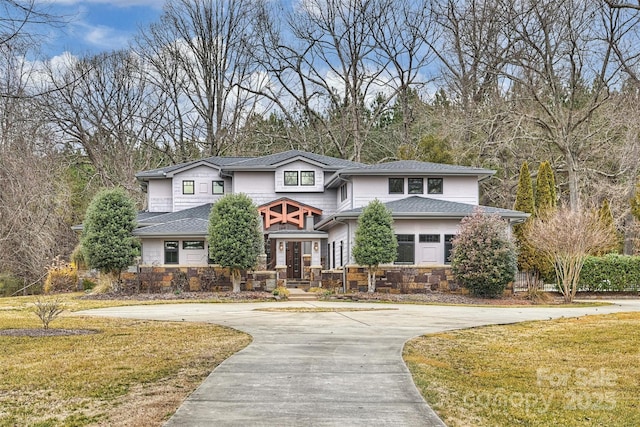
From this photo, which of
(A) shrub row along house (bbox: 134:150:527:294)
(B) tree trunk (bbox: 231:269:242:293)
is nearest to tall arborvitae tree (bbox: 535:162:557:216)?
(A) shrub row along house (bbox: 134:150:527:294)

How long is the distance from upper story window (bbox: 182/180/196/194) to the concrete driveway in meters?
22.9

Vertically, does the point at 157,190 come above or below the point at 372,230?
above

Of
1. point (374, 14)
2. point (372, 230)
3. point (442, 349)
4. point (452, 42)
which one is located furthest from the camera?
point (374, 14)

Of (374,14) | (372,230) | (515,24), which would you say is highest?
(374,14)

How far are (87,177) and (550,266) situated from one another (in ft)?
105

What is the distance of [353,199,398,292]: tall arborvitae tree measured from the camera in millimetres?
27875

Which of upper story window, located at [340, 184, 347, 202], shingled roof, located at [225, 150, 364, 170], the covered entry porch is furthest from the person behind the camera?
shingled roof, located at [225, 150, 364, 170]

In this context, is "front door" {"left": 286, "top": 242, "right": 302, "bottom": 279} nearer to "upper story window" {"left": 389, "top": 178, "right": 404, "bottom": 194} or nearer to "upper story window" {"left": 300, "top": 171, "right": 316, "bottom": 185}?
"upper story window" {"left": 300, "top": 171, "right": 316, "bottom": 185}

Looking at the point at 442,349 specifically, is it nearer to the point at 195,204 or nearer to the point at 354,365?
the point at 354,365

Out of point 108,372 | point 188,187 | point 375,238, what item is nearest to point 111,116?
point 188,187

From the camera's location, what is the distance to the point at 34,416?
23.2 ft

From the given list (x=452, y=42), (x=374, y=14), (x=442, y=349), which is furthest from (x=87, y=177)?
(x=442, y=349)

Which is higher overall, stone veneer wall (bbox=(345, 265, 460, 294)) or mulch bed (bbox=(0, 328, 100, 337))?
stone veneer wall (bbox=(345, 265, 460, 294))

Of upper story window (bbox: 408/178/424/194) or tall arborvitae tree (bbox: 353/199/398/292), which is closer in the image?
tall arborvitae tree (bbox: 353/199/398/292)
